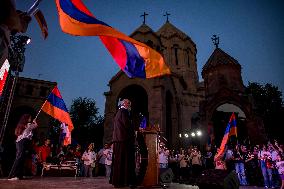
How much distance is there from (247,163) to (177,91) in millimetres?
18605

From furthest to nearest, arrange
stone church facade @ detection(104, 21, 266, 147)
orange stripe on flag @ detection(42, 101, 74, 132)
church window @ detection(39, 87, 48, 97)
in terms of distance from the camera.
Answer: church window @ detection(39, 87, 48, 97) → stone church facade @ detection(104, 21, 266, 147) → orange stripe on flag @ detection(42, 101, 74, 132)

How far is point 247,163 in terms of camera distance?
1387 cm

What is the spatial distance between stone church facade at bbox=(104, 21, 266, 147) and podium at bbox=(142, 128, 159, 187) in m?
12.9

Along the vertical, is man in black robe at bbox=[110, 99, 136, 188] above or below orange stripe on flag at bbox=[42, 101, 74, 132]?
below

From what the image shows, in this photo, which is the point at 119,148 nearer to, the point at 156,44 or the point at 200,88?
the point at 156,44

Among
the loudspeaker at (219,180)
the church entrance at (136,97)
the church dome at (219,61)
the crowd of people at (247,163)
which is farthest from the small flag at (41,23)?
the church dome at (219,61)

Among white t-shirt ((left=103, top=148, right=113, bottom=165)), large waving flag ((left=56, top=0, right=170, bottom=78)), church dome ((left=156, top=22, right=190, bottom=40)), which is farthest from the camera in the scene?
church dome ((left=156, top=22, right=190, bottom=40))

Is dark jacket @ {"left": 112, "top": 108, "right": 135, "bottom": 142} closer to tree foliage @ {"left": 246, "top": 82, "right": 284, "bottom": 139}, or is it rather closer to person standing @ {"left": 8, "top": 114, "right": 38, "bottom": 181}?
person standing @ {"left": 8, "top": 114, "right": 38, "bottom": 181}

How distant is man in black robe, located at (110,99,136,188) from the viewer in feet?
18.5

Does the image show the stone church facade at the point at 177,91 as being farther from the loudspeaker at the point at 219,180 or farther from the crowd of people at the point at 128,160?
the loudspeaker at the point at 219,180

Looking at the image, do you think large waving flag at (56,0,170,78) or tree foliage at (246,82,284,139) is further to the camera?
tree foliage at (246,82,284,139)

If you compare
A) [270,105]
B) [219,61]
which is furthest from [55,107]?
[270,105]

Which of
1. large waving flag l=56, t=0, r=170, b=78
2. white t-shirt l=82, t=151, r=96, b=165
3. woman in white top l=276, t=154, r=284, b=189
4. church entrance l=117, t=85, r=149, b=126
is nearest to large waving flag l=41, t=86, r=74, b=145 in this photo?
large waving flag l=56, t=0, r=170, b=78

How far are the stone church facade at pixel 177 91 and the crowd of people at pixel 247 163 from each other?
5.50m
